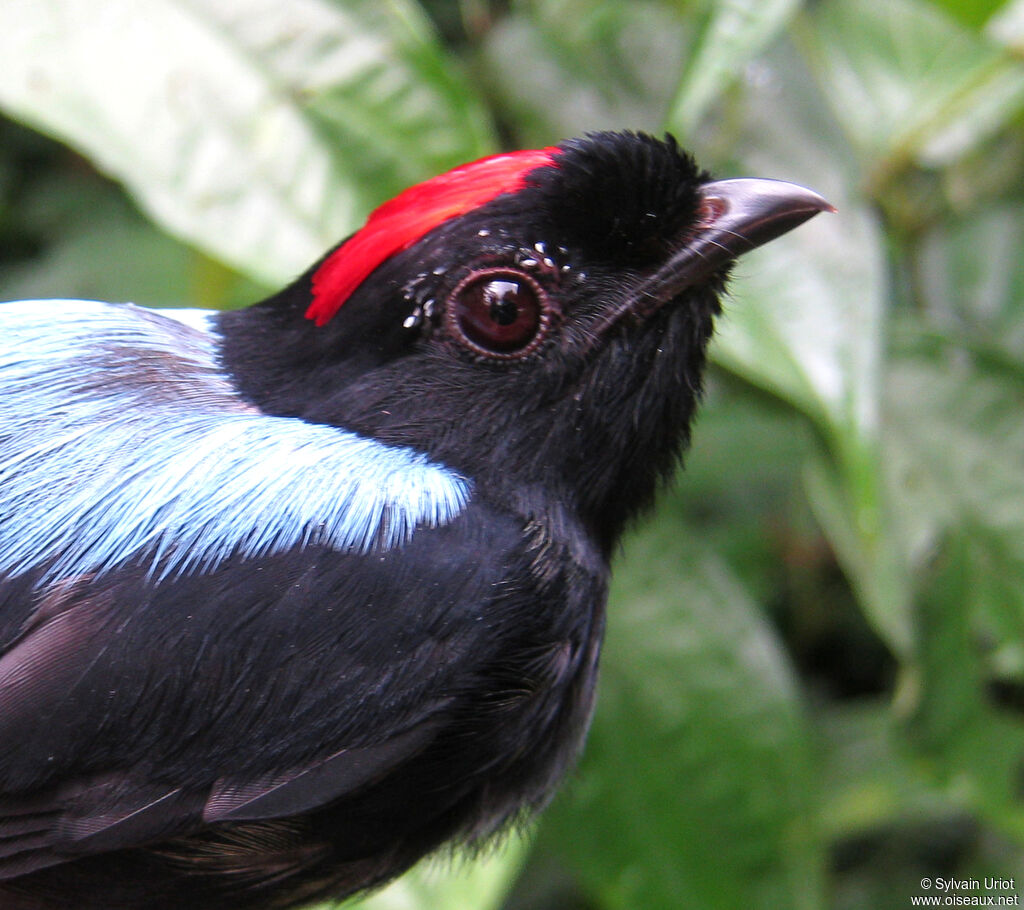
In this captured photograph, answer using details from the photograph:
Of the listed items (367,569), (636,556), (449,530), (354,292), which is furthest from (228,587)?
(636,556)

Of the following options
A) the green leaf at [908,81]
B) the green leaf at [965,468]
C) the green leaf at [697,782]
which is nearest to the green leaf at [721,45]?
the green leaf at [908,81]

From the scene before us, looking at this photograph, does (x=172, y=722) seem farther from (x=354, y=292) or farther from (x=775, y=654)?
(x=775, y=654)

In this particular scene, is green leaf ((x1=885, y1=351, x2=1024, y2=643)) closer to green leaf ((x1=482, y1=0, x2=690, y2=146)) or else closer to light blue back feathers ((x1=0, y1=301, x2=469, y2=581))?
green leaf ((x1=482, y1=0, x2=690, y2=146))

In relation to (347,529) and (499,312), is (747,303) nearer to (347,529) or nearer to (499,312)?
(499,312)

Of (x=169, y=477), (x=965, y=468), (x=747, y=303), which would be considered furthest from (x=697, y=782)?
(x=169, y=477)

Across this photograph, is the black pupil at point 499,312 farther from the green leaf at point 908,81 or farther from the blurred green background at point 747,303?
the green leaf at point 908,81
